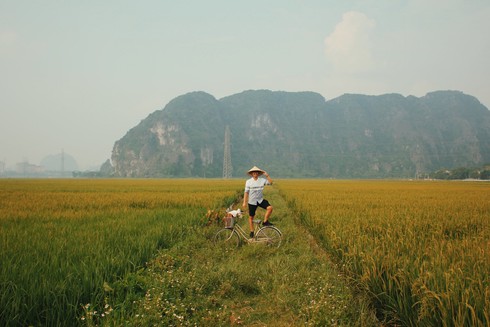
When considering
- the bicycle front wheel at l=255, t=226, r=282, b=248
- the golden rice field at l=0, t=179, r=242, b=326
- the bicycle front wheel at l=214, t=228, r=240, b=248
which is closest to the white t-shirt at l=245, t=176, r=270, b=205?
the bicycle front wheel at l=255, t=226, r=282, b=248

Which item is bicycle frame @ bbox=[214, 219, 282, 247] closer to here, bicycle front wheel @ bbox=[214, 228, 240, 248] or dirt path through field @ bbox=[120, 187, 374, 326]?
bicycle front wheel @ bbox=[214, 228, 240, 248]

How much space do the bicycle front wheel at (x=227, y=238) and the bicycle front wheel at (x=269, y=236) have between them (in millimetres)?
531

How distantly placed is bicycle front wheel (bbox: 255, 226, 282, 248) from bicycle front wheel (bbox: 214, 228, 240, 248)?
531mm

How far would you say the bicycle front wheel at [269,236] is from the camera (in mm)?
7074

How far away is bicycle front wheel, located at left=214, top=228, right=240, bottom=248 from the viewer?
281 inches

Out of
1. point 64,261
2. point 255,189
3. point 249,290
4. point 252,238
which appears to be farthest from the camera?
point 255,189

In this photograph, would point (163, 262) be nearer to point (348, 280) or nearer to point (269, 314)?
point (269, 314)

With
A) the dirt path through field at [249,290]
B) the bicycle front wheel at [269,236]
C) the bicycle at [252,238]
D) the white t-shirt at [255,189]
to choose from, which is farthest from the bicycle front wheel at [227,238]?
the white t-shirt at [255,189]

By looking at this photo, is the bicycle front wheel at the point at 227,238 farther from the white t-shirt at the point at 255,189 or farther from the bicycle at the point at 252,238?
the white t-shirt at the point at 255,189

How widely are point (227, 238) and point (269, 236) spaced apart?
986mm

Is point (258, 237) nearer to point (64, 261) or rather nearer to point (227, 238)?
point (227, 238)

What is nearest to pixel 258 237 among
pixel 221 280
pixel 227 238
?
pixel 227 238

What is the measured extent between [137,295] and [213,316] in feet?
3.30

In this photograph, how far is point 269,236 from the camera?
23.7 feet
